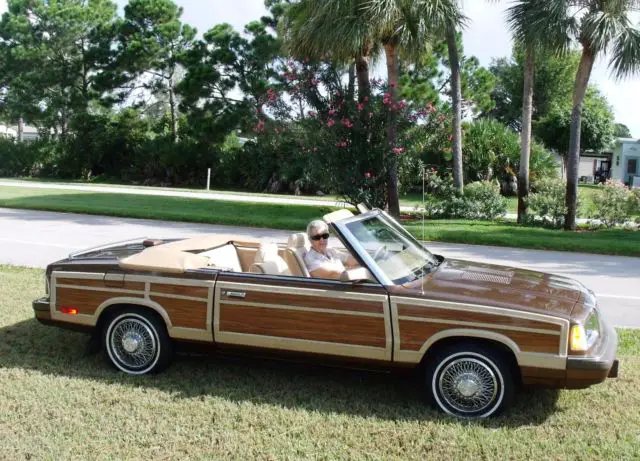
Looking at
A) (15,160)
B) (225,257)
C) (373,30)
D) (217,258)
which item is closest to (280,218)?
(373,30)

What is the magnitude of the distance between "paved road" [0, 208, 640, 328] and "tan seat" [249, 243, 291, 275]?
4134 mm

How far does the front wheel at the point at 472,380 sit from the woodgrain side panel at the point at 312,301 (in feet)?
1.90

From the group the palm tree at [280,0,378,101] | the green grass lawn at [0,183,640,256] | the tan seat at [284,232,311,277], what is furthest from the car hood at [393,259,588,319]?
the palm tree at [280,0,378,101]

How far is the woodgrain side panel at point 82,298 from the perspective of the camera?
212 inches

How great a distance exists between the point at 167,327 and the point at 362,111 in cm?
1338

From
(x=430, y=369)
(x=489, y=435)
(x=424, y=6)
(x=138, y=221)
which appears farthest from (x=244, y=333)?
(x=424, y=6)

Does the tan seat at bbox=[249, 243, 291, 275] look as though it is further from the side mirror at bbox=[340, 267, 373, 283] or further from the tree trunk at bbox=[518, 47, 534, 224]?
the tree trunk at bbox=[518, 47, 534, 224]

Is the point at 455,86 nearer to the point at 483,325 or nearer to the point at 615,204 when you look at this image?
the point at 615,204

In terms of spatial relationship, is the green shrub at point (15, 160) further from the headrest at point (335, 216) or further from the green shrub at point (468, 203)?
the headrest at point (335, 216)

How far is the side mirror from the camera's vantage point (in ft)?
15.7

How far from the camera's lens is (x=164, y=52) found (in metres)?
40.8

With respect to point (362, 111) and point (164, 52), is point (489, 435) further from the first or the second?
point (164, 52)

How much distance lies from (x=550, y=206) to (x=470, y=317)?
46.2 ft

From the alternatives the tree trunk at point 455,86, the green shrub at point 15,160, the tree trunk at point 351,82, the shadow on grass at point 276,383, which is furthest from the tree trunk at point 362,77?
the green shrub at point 15,160
